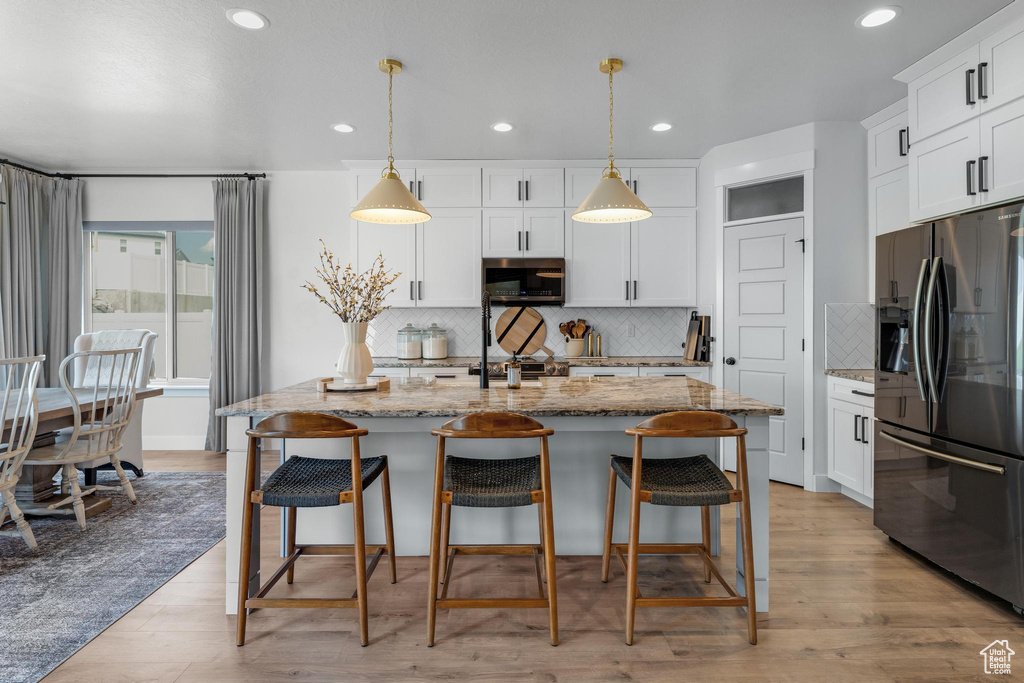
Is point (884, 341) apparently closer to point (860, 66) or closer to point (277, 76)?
point (860, 66)

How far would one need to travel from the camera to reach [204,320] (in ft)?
16.9

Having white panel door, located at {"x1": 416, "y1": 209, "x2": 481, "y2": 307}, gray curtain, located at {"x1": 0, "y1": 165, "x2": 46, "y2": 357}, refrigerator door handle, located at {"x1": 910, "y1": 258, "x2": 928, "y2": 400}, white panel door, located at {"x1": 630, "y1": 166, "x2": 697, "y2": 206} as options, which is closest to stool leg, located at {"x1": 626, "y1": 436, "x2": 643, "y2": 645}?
refrigerator door handle, located at {"x1": 910, "y1": 258, "x2": 928, "y2": 400}

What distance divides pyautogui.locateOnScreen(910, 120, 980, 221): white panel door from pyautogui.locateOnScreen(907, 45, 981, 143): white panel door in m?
0.05

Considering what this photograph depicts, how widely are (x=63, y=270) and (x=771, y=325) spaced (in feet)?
20.1

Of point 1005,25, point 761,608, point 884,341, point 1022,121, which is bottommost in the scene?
point 761,608

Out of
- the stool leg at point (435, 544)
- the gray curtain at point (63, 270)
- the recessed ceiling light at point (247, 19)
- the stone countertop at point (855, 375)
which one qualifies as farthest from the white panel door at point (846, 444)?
the gray curtain at point (63, 270)

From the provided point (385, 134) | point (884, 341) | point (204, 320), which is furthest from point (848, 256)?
point (204, 320)

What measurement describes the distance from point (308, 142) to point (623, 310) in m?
3.02

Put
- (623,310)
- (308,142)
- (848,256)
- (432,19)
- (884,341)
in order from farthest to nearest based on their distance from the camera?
(623,310) → (308,142) → (848,256) → (884,341) → (432,19)

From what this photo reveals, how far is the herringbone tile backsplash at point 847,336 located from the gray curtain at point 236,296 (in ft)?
15.3

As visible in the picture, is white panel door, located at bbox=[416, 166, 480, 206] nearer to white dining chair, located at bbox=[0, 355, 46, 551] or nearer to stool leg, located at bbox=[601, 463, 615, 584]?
white dining chair, located at bbox=[0, 355, 46, 551]

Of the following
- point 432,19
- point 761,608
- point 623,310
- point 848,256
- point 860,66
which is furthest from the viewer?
point 623,310

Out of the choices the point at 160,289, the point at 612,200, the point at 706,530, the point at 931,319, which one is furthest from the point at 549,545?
the point at 160,289

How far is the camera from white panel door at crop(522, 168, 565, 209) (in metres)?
4.59
